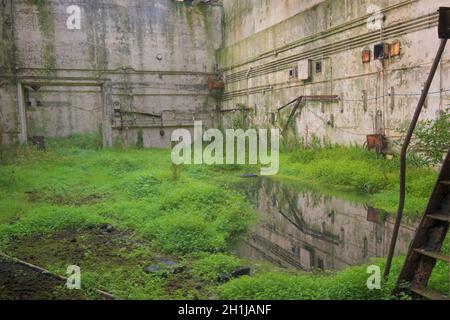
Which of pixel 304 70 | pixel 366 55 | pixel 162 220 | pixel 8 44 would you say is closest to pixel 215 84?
pixel 304 70

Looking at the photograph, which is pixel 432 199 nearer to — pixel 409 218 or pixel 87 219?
pixel 409 218

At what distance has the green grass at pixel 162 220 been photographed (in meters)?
4.27

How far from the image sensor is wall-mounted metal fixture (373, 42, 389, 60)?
9992 millimetres

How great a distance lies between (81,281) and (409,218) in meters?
5.20

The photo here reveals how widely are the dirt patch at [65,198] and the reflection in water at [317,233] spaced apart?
357 cm

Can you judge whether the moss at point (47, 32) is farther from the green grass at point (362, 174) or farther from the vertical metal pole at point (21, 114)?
the green grass at point (362, 174)

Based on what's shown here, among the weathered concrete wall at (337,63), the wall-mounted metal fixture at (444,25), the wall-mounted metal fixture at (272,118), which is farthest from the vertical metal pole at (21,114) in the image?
the wall-mounted metal fixture at (444,25)

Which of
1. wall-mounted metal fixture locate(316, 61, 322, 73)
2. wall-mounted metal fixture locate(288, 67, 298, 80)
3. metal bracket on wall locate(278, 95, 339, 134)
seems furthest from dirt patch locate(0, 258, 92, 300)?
wall-mounted metal fixture locate(288, 67, 298, 80)

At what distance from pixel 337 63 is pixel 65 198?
856cm

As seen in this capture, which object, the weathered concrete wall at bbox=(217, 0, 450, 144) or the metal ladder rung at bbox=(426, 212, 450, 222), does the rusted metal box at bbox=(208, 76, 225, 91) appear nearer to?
the weathered concrete wall at bbox=(217, 0, 450, 144)

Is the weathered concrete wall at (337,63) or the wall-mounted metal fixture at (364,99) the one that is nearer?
the weathered concrete wall at (337,63)

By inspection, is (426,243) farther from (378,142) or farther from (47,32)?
(47,32)

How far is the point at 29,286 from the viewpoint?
14.8ft

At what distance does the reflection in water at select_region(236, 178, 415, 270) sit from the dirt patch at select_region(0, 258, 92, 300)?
2.40 meters
